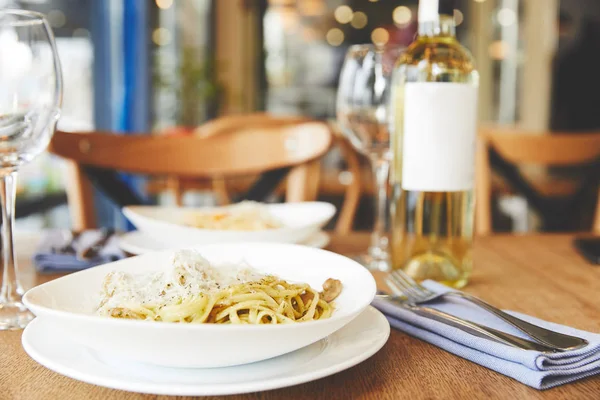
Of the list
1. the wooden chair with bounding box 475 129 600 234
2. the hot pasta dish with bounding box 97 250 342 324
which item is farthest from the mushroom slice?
the wooden chair with bounding box 475 129 600 234

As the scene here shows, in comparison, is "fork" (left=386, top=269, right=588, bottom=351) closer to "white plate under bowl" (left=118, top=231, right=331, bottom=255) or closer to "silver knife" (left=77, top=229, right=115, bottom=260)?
"white plate under bowl" (left=118, top=231, right=331, bottom=255)

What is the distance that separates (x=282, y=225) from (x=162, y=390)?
2.03ft

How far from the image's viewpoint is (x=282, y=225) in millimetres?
1018

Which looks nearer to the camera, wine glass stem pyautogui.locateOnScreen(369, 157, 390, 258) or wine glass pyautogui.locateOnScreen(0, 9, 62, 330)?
wine glass pyautogui.locateOnScreen(0, 9, 62, 330)

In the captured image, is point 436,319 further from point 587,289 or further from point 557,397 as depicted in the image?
point 587,289

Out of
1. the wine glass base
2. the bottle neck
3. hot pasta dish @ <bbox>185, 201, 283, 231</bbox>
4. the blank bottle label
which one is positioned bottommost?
the wine glass base

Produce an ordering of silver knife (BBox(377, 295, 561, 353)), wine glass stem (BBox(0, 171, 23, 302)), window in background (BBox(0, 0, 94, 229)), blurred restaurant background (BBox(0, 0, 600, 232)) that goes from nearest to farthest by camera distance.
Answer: silver knife (BBox(377, 295, 561, 353)) < wine glass stem (BBox(0, 171, 23, 302)) < window in background (BBox(0, 0, 94, 229)) < blurred restaurant background (BBox(0, 0, 600, 232))

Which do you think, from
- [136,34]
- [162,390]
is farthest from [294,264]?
[136,34]

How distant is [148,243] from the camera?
0.93m

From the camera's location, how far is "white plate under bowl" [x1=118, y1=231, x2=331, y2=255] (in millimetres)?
877

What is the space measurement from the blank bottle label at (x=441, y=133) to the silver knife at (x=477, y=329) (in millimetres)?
197

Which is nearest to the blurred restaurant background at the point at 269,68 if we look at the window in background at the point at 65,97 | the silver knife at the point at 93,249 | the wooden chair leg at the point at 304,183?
the window in background at the point at 65,97

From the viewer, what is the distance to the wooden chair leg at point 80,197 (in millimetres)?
1482

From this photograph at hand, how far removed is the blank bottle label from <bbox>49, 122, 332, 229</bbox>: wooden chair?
2.38 ft
